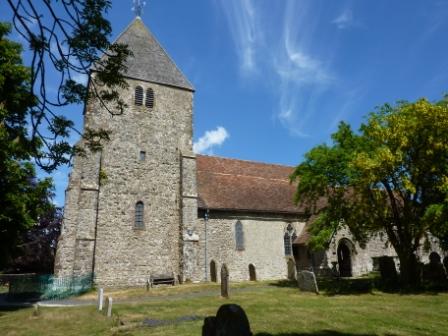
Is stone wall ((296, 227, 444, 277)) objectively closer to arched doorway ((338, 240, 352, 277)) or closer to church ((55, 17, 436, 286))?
church ((55, 17, 436, 286))

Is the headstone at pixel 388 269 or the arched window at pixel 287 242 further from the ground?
the arched window at pixel 287 242

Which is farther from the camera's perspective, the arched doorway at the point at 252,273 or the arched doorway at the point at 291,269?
the arched doorway at the point at 252,273

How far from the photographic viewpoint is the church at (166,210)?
20.5 metres

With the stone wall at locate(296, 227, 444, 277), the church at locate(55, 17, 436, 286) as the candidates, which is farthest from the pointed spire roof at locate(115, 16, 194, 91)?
the stone wall at locate(296, 227, 444, 277)

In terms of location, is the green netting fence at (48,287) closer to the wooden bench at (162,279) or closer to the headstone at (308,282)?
the wooden bench at (162,279)

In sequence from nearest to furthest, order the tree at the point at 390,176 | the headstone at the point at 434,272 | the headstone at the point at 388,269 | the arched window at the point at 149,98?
the tree at the point at 390,176, the headstone at the point at 388,269, the headstone at the point at 434,272, the arched window at the point at 149,98

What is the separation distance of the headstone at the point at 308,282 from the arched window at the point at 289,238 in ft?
27.6

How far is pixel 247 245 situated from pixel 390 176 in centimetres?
1075

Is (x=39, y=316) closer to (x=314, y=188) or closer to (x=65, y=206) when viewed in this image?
(x=65, y=206)

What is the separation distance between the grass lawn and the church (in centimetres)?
678

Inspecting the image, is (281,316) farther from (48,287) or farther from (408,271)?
(48,287)

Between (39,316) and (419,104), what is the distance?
55.5 ft

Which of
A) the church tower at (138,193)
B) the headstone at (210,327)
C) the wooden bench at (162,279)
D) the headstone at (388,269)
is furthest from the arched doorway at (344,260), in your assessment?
the headstone at (210,327)

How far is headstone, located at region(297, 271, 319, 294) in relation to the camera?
16.0 meters
